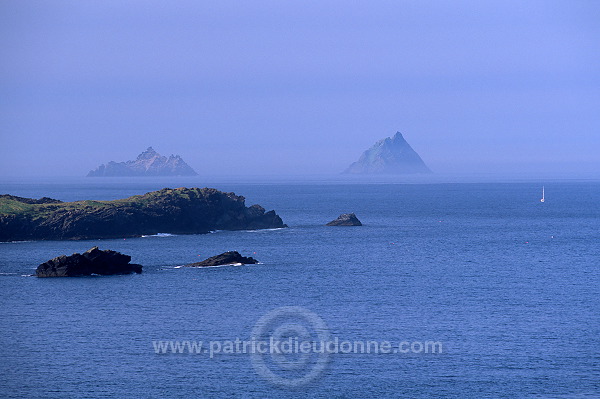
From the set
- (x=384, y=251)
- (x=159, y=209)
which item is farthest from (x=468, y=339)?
(x=159, y=209)

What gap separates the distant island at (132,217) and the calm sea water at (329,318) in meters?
12.6

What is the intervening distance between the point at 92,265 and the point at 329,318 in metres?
44.0

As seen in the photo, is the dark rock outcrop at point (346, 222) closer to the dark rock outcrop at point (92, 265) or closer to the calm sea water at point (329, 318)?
the calm sea water at point (329, 318)

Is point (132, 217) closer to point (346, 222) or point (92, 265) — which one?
point (346, 222)

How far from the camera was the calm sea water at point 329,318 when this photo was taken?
210ft

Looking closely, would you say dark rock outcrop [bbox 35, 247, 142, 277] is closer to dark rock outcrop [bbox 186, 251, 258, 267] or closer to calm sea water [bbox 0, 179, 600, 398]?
calm sea water [bbox 0, 179, 600, 398]

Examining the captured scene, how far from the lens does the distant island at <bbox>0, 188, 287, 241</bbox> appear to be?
528 ft

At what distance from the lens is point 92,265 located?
115000mm

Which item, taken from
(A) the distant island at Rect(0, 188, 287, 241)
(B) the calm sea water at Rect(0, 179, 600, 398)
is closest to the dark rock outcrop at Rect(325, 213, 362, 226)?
(A) the distant island at Rect(0, 188, 287, 241)

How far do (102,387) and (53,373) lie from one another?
19.9 ft

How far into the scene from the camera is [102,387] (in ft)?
208

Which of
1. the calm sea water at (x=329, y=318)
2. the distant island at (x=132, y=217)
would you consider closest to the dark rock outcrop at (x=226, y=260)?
the calm sea water at (x=329, y=318)

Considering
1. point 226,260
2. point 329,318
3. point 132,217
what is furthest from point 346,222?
point 329,318

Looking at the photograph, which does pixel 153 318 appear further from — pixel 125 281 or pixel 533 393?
pixel 533 393
